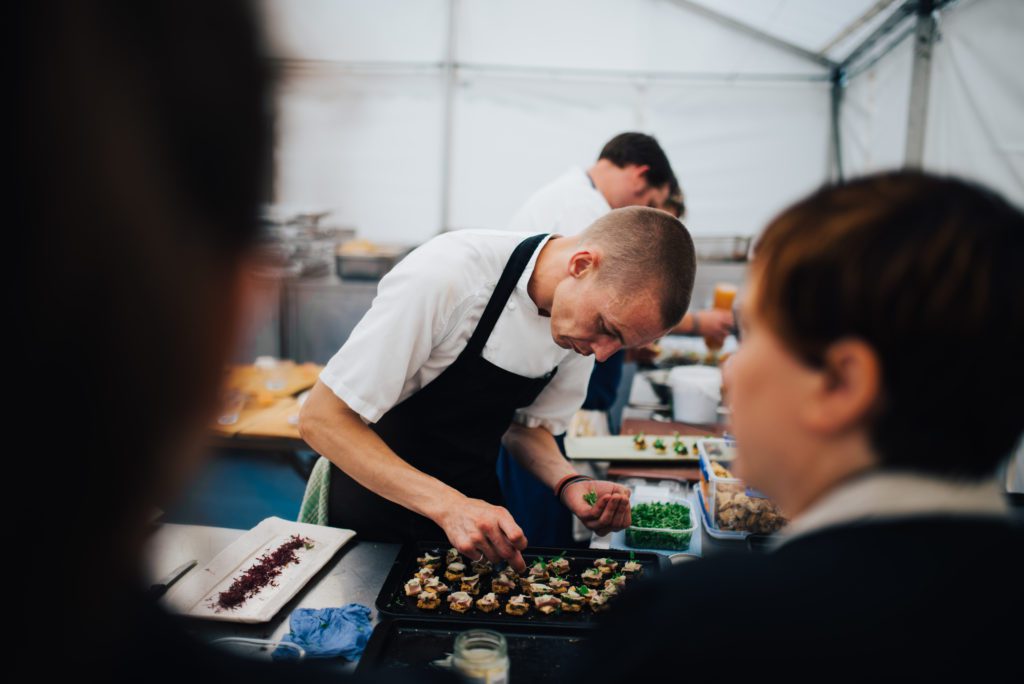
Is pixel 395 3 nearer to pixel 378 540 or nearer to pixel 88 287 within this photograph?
pixel 378 540

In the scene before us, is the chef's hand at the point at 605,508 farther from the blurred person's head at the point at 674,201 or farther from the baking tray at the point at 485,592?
the blurred person's head at the point at 674,201

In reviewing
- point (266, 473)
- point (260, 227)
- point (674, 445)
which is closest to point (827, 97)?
point (674, 445)

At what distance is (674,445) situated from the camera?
348 centimetres

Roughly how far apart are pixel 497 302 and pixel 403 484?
60 centimetres

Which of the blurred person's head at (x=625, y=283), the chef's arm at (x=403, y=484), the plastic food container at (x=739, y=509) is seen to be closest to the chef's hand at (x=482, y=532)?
the chef's arm at (x=403, y=484)

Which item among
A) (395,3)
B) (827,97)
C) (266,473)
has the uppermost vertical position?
(395,3)

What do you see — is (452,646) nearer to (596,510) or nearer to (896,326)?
(596,510)

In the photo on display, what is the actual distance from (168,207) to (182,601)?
1749mm

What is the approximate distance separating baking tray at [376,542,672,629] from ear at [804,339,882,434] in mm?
1197

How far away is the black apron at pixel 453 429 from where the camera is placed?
7.28ft

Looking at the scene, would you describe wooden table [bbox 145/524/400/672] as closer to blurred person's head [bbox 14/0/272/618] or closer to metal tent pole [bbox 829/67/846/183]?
blurred person's head [bbox 14/0/272/618]

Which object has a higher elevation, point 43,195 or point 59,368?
point 43,195

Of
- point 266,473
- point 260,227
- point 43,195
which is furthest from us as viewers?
point 266,473

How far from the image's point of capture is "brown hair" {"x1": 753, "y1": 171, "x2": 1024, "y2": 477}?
0.68m
